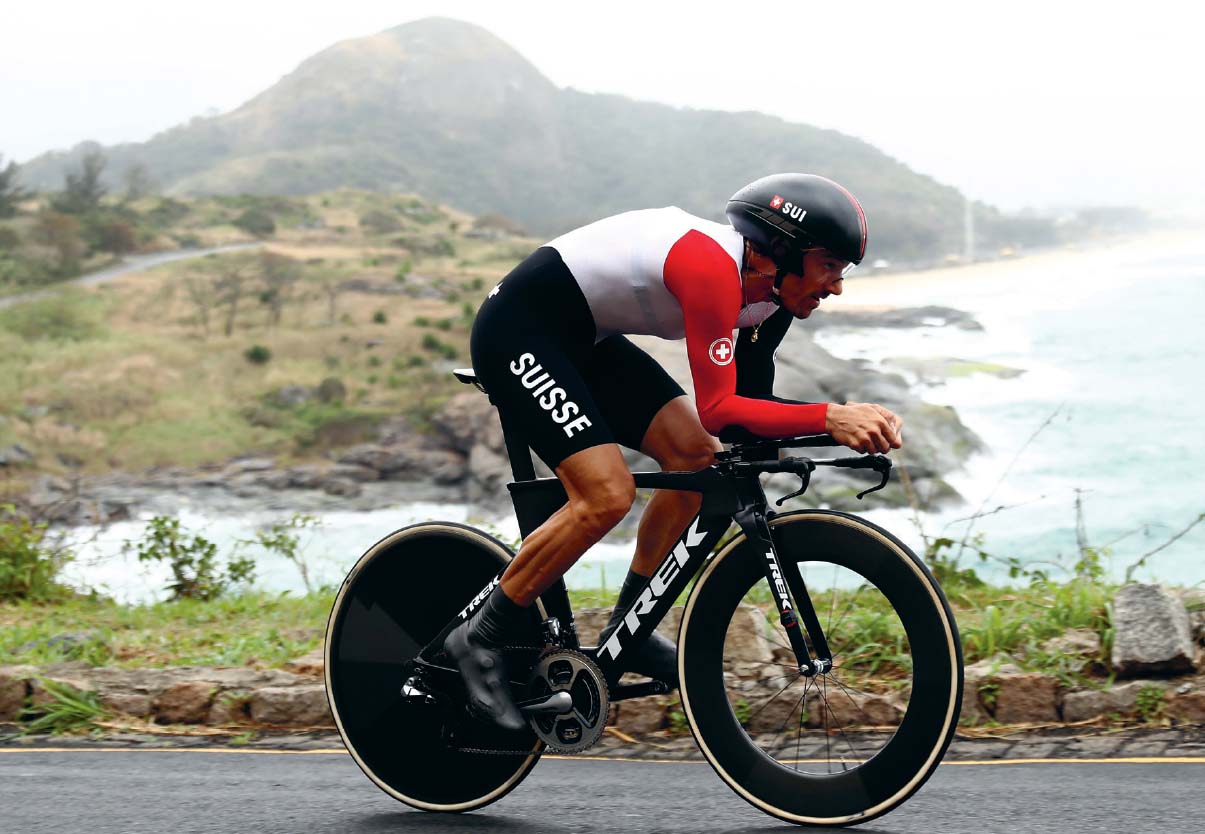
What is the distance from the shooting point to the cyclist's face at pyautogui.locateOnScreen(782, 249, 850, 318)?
3.30 m

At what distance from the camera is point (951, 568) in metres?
6.45

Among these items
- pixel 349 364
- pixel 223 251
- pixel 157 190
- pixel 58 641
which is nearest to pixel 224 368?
pixel 349 364

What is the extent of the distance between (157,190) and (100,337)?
41.8 m

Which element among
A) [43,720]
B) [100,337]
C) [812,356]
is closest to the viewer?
[43,720]

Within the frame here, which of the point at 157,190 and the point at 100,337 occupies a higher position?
the point at 157,190

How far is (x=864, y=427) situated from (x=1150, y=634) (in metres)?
2.32

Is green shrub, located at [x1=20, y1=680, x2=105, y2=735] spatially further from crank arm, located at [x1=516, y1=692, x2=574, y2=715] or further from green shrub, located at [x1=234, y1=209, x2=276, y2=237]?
green shrub, located at [x1=234, y1=209, x2=276, y2=237]

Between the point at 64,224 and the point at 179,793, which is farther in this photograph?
the point at 64,224

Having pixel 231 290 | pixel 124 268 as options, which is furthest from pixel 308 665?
pixel 124 268

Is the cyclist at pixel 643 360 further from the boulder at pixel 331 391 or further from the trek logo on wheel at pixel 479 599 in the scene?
the boulder at pixel 331 391

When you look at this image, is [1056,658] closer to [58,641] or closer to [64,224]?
[58,641]

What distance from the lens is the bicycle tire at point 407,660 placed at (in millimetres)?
3746

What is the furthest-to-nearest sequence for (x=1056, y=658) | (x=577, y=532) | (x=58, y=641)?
(x=58, y=641) → (x=1056, y=658) → (x=577, y=532)

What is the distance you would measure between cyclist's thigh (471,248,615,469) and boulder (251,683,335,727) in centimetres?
213
